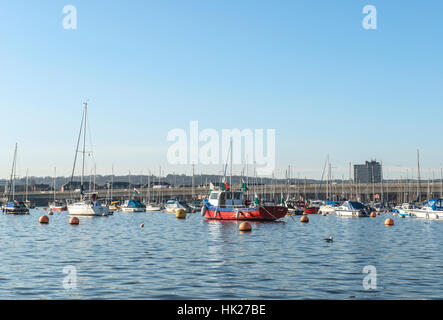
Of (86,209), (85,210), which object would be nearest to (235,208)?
(86,209)

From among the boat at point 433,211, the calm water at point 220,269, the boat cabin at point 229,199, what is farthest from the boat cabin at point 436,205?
the calm water at point 220,269

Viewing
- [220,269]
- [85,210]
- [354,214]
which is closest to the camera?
[220,269]

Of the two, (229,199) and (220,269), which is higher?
(229,199)

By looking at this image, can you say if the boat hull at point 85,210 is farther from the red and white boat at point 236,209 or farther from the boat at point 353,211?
the boat at point 353,211

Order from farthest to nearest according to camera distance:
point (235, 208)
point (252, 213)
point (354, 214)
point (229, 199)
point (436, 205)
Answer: point (354, 214) < point (436, 205) < point (229, 199) < point (235, 208) < point (252, 213)

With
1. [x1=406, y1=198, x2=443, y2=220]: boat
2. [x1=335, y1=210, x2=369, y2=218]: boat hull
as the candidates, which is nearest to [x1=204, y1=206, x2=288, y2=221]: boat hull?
[x1=406, y1=198, x2=443, y2=220]: boat

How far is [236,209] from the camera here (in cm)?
6812

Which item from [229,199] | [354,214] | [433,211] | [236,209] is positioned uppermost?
[229,199]

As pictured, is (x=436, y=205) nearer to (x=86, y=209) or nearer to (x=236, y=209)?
(x=236, y=209)

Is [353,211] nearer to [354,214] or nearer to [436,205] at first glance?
[354,214]

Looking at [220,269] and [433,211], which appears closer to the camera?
[220,269]
